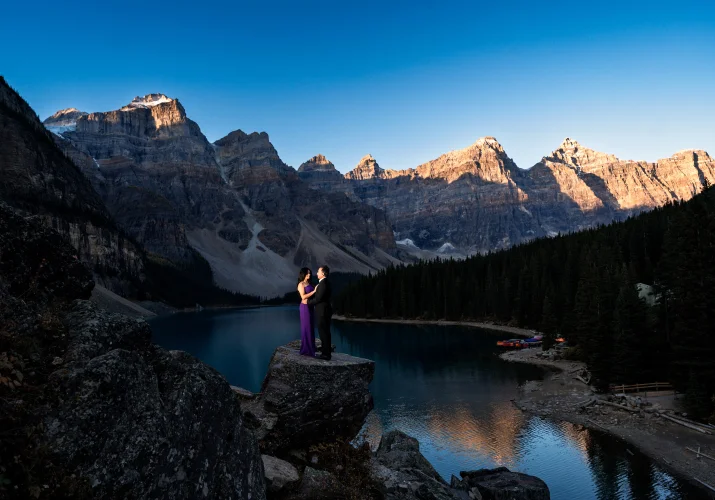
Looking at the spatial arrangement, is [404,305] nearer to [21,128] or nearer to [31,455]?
[31,455]

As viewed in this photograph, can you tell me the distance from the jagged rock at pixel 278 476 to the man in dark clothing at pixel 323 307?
3810 millimetres

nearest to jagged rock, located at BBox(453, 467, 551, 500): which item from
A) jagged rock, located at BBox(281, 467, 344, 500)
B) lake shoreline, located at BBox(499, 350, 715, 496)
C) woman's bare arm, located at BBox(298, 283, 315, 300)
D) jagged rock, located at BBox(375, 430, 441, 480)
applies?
jagged rock, located at BBox(375, 430, 441, 480)

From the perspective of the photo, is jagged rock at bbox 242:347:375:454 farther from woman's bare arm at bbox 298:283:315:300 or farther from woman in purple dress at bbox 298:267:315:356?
woman's bare arm at bbox 298:283:315:300

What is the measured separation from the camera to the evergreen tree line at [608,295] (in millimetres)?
38781

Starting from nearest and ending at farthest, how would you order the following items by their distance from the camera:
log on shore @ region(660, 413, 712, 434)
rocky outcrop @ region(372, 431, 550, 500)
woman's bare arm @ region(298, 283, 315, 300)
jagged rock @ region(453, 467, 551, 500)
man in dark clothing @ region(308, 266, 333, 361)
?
rocky outcrop @ region(372, 431, 550, 500) < man in dark clothing @ region(308, 266, 333, 361) < woman's bare arm @ region(298, 283, 315, 300) < jagged rock @ region(453, 467, 551, 500) < log on shore @ region(660, 413, 712, 434)

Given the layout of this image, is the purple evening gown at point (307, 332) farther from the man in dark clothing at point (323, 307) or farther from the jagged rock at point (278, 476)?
the jagged rock at point (278, 476)

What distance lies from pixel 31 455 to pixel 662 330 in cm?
5671

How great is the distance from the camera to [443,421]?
4288cm

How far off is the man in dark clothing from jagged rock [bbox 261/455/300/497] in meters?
3.81

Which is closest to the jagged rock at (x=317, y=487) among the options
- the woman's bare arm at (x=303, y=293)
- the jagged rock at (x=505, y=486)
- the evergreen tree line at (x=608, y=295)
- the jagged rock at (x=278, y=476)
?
the jagged rock at (x=278, y=476)

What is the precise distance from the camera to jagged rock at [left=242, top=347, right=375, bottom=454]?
526 inches

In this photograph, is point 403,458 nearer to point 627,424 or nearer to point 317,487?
point 317,487

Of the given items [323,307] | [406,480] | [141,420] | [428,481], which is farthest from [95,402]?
[428,481]

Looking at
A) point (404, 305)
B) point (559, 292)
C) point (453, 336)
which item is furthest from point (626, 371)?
point (404, 305)
